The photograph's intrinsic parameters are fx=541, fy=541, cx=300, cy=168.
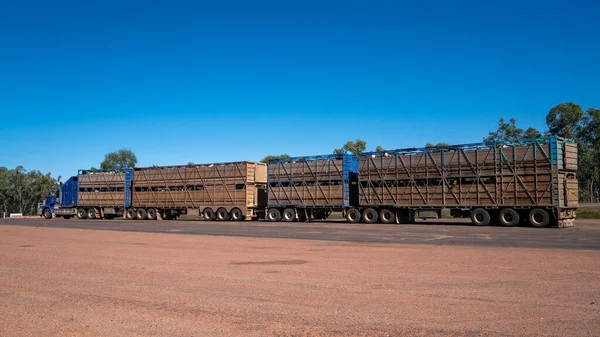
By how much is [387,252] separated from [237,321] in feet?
29.2

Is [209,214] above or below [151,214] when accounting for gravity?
above

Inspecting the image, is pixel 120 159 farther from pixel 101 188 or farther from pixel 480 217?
pixel 480 217

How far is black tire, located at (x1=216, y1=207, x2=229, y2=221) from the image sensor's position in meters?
41.3

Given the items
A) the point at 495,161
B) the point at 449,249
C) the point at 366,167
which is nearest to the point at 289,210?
the point at 366,167

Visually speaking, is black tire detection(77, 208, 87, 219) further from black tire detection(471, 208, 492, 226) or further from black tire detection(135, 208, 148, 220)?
black tire detection(471, 208, 492, 226)

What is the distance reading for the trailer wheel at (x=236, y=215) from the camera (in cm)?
4059

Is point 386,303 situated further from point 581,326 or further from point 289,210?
point 289,210

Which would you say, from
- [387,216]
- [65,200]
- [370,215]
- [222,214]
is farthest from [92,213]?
[387,216]

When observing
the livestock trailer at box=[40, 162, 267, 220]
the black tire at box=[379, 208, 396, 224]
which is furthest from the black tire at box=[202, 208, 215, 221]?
the black tire at box=[379, 208, 396, 224]

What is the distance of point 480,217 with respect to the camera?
30328 mm

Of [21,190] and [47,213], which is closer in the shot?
[47,213]

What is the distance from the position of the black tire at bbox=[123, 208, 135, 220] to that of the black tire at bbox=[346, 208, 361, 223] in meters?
21.4

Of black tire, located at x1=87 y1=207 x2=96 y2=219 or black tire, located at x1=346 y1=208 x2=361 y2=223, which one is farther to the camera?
black tire, located at x1=87 y1=207 x2=96 y2=219

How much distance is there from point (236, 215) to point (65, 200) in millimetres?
21253
